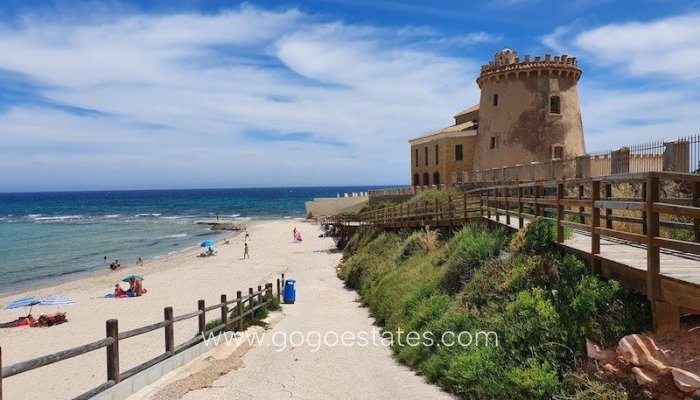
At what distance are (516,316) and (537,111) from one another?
27.9m

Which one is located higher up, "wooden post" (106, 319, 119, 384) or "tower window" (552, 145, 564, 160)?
"tower window" (552, 145, 564, 160)

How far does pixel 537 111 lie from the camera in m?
32.8

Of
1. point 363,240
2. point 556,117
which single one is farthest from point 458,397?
point 556,117

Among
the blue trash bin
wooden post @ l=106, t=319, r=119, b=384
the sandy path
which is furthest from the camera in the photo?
the blue trash bin

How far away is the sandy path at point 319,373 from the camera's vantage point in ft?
27.5

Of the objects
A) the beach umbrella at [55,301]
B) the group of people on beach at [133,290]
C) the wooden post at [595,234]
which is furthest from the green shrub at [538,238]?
the group of people on beach at [133,290]

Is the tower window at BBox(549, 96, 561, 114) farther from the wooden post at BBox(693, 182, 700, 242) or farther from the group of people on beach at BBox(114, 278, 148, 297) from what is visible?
the wooden post at BBox(693, 182, 700, 242)

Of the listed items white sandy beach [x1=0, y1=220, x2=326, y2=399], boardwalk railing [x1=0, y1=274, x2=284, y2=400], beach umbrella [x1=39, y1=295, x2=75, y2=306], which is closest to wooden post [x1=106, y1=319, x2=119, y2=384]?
boardwalk railing [x1=0, y1=274, x2=284, y2=400]

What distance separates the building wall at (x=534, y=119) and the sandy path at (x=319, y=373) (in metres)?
22.3

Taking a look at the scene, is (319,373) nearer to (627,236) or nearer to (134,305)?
(627,236)

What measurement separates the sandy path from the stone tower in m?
22.4

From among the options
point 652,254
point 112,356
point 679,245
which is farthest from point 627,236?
point 112,356

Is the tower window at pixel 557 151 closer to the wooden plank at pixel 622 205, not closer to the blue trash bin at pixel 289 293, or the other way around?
the blue trash bin at pixel 289 293

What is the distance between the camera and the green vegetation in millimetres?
6312
